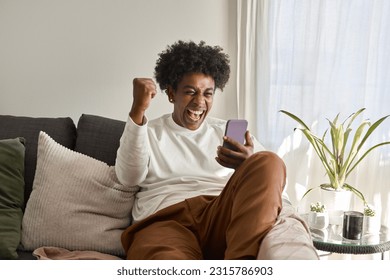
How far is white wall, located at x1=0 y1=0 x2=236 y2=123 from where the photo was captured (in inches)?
107

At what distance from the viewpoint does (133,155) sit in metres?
1.94

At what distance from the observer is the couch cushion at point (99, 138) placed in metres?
2.25

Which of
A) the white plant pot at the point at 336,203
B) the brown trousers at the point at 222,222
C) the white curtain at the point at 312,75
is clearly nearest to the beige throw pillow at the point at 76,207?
the brown trousers at the point at 222,222

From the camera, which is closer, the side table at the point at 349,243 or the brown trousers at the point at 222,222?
the brown trousers at the point at 222,222

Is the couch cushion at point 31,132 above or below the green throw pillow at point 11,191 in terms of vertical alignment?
above

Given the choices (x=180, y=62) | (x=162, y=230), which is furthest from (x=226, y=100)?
(x=162, y=230)

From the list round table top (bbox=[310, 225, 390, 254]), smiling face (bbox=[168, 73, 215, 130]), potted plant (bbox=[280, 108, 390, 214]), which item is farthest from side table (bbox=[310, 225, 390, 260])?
smiling face (bbox=[168, 73, 215, 130])

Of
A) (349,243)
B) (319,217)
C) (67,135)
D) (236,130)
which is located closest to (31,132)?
(67,135)

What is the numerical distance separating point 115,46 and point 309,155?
1.05 meters

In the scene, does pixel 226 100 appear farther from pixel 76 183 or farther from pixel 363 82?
pixel 76 183

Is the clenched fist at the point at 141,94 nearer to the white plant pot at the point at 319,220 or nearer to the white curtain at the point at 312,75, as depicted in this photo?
the white plant pot at the point at 319,220

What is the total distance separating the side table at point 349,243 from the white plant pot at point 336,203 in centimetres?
7

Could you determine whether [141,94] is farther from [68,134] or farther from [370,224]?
[370,224]

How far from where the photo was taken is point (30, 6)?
2717 millimetres
